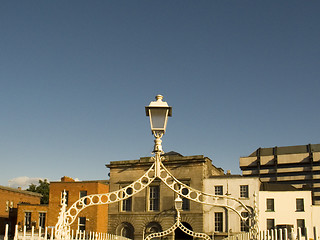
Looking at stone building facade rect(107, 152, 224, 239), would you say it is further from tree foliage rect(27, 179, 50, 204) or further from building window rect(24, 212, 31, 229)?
tree foliage rect(27, 179, 50, 204)

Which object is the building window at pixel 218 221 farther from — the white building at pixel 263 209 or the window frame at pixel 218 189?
the window frame at pixel 218 189

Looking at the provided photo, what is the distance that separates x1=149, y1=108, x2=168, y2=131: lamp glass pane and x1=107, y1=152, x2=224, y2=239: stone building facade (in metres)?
29.0

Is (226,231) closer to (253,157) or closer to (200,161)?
(200,161)

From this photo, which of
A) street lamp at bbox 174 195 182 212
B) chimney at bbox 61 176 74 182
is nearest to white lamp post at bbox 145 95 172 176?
street lamp at bbox 174 195 182 212

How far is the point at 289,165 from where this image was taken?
80.8 metres

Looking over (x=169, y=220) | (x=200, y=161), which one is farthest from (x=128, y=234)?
(x=200, y=161)

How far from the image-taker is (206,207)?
39031 mm

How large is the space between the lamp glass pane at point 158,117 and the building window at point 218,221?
1192 inches

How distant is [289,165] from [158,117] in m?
75.4

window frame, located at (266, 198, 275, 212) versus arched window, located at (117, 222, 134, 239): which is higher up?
window frame, located at (266, 198, 275, 212)

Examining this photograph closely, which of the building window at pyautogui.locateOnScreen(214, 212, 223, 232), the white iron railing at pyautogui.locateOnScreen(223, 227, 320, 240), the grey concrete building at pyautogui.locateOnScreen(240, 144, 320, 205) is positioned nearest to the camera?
the white iron railing at pyautogui.locateOnScreen(223, 227, 320, 240)

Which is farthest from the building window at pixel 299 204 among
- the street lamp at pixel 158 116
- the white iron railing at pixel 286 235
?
the street lamp at pixel 158 116

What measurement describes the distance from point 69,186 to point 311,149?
51.8 metres

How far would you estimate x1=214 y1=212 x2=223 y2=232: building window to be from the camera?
38.2m
